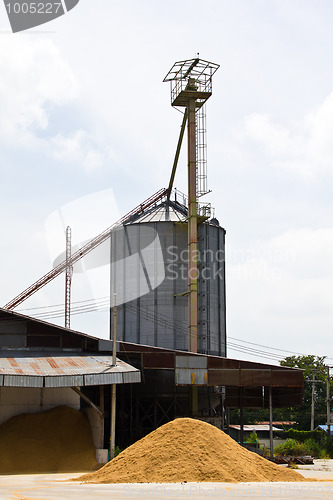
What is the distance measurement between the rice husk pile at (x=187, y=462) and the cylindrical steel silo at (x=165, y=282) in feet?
68.7

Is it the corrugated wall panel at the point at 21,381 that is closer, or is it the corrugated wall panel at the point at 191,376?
the corrugated wall panel at the point at 21,381

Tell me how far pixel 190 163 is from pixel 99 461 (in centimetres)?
2490

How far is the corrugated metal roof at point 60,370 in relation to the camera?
3102 cm

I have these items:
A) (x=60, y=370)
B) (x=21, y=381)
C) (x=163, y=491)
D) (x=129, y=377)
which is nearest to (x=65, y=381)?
(x=60, y=370)

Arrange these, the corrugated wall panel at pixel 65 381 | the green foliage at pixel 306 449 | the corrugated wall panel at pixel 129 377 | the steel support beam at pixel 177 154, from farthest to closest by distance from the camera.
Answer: the steel support beam at pixel 177 154 → the green foliage at pixel 306 449 → the corrugated wall panel at pixel 129 377 → the corrugated wall panel at pixel 65 381

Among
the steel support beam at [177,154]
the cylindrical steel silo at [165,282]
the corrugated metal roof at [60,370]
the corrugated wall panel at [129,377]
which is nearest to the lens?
the corrugated metal roof at [60,370]

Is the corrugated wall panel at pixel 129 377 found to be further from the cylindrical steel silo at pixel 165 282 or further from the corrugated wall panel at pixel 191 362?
the cylindrical steel silo at pixel 165 282

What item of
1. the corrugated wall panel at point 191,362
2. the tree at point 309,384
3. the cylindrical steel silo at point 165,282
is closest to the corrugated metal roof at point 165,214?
the cylindrical steel silo at point 165,282

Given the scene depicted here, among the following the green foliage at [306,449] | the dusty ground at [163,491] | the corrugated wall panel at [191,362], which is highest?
the corrugated wall panel at [191,362]

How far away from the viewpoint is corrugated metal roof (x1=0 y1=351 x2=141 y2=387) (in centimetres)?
3102

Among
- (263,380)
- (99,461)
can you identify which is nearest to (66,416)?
(99,461)

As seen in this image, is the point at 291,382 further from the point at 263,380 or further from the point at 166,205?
the point at 166,205

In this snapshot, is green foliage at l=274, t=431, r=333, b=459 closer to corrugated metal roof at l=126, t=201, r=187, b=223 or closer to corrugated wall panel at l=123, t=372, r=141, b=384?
corrugated wall panel at l=123, t=372, r=141, b=384

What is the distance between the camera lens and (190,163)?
49.9 m
